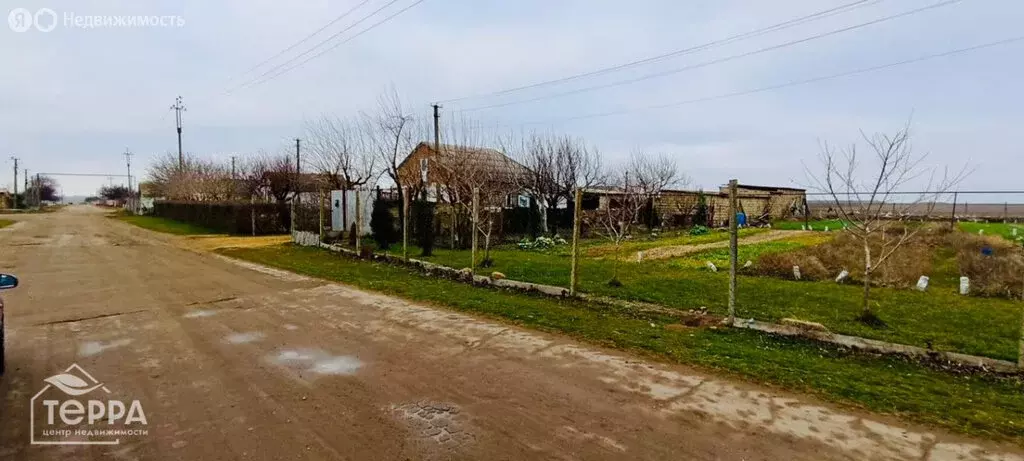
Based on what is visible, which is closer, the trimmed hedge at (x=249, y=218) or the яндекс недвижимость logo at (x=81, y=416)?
the яндекс недвижимость logo at (x=81, y=416)

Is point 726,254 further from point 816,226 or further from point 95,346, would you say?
point 95,346

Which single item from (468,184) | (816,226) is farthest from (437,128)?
(816,226)

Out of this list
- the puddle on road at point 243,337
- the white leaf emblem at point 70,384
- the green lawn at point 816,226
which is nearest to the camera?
the white leaf emblem at point 70,384

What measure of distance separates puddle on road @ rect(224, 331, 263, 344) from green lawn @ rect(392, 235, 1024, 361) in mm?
4955

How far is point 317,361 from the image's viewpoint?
488 centimetres

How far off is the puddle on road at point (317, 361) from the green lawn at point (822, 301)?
180 inches

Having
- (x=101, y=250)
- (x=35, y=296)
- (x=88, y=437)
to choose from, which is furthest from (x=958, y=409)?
(x=101, y=250)

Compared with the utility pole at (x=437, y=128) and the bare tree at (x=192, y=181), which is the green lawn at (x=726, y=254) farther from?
the bare tree at (x=192, y=181)

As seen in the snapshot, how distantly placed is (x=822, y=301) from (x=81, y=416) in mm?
8727

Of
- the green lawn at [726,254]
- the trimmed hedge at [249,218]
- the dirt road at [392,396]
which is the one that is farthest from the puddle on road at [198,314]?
the trimmed hedge at [249,218]

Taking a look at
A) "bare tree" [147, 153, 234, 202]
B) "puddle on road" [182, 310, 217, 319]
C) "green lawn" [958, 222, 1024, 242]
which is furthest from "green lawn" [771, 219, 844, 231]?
"bare tree" [147, 153, 234, 202]

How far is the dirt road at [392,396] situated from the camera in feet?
→ 10.4

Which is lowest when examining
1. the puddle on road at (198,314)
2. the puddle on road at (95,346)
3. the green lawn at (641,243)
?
the puddle on road at (95,346)

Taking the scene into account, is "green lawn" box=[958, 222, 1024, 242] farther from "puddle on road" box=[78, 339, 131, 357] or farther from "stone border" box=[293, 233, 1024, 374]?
"puddle on road" box=[78, 339, 131, 357]
